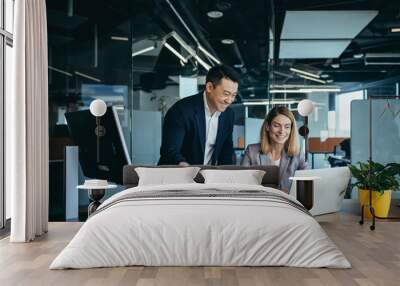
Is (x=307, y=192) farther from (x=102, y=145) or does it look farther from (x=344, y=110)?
(x=102, y=145)

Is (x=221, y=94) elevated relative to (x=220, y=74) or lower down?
lower down

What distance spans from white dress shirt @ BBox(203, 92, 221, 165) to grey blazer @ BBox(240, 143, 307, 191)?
1.50 ft

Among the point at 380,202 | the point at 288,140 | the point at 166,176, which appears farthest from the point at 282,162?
the point at 166,176

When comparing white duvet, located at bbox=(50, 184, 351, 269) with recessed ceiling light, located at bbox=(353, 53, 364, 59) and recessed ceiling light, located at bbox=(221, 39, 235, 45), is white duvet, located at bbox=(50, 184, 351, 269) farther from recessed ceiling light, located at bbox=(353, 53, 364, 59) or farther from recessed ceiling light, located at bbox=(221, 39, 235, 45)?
recessed ceiling light, located at bbox=(353, 53, 364, 59)

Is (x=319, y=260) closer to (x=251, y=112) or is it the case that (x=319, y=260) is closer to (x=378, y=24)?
(x=251, y=112)

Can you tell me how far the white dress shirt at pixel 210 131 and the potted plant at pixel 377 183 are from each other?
184 cm

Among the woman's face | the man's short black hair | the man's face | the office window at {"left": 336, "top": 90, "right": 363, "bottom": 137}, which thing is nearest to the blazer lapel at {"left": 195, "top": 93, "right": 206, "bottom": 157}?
the man's face

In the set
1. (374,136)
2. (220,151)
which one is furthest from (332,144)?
(220,151)

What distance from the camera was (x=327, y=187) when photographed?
620cm

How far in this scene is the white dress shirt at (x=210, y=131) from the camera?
677 centimetres

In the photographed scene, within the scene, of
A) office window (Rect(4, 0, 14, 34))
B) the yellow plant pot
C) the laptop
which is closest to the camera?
office window (Rect(4, 0, 14, 34))

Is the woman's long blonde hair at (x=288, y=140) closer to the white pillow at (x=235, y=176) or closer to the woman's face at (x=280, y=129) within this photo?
the woman's face at (x=280, y=129)

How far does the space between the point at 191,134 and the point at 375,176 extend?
2.46 meters

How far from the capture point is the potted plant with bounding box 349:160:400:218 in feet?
A: 21.0
